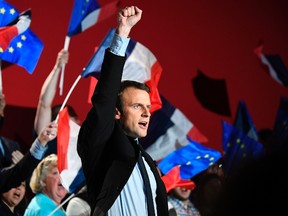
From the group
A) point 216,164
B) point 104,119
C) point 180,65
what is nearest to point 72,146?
point 216,164

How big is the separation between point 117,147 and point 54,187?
123 centimetres

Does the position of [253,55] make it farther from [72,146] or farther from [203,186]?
[72,146]

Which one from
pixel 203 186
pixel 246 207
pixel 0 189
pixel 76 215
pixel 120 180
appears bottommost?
pixel 203 186

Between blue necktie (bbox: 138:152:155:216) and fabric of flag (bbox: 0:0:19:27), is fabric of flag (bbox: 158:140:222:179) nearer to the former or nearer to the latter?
fabric of flag (bbox: 0:0:19:27)

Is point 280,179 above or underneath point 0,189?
above

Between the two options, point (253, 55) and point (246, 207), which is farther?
point (253, 55)

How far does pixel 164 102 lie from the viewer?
3.47m

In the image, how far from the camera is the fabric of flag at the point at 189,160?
3.15 meters

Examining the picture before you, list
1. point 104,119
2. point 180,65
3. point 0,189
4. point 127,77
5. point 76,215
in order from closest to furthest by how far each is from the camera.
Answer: point 104,119 < point 0,189 < point 76,215 < point 127,77 < point 180,65

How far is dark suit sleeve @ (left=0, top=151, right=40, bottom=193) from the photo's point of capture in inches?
93.0

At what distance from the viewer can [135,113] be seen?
1.79 m

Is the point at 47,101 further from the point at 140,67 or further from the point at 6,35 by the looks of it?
the point at 140,67

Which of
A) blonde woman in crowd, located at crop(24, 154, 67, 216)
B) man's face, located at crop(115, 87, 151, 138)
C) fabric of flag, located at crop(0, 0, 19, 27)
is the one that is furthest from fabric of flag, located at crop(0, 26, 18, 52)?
man's face, located at crop(115, 87, 151, 138)

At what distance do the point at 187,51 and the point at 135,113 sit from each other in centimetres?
265
